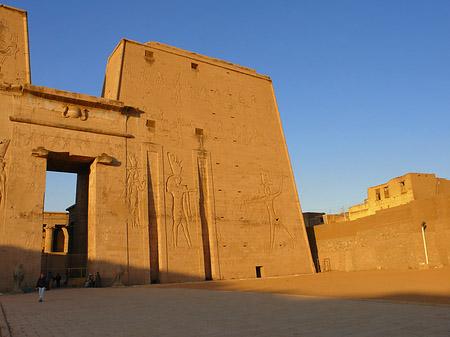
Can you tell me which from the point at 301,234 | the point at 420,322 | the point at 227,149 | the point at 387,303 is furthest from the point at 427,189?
the point at 420,322

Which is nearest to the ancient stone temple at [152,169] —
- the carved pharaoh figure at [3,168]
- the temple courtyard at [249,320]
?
the carved pharaoh figure at [3,168]

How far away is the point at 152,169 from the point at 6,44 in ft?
24.8

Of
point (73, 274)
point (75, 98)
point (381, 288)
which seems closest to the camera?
point (381, 288)

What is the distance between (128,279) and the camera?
14961 mm

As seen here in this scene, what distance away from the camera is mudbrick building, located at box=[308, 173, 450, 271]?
1521cm

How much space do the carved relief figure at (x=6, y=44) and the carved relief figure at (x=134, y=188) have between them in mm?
6136

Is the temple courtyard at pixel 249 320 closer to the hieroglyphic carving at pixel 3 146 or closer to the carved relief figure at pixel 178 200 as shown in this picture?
the hieroglyphic carving at pixel 3 146

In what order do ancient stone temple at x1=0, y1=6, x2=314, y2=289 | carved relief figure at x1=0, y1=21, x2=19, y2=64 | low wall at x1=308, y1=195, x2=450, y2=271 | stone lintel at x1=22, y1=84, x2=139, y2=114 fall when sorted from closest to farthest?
ancient stone temple at x1=0, y1=6, x2=314, y2=289 → stone lintel at x1=22, y1=84, x2=139, y2=114 → low wall at x1=308, y1=195, x2=450, y2=271 → carved relief figure at x1=0, y1=21, x2=19, y2=64

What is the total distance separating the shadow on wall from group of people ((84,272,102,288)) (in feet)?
0.74

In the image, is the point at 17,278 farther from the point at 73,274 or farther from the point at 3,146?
the point at 3,146

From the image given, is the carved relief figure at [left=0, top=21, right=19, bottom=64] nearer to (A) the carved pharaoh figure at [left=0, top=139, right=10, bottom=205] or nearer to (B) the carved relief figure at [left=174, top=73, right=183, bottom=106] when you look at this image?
(A) the carved pharaoh figure at [left=0, top=139, right=10, bottom=205]

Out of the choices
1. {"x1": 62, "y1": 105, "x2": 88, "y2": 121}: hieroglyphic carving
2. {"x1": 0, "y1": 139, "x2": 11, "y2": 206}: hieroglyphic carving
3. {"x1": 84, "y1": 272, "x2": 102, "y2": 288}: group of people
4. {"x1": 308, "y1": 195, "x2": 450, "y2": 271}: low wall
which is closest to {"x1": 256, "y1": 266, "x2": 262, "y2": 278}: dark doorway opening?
{"x1": 308, "y1": 195, "x2": 450, "y2": 271}: low wall

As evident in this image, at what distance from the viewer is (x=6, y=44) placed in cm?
1571

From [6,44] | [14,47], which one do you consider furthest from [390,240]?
[6,44]
